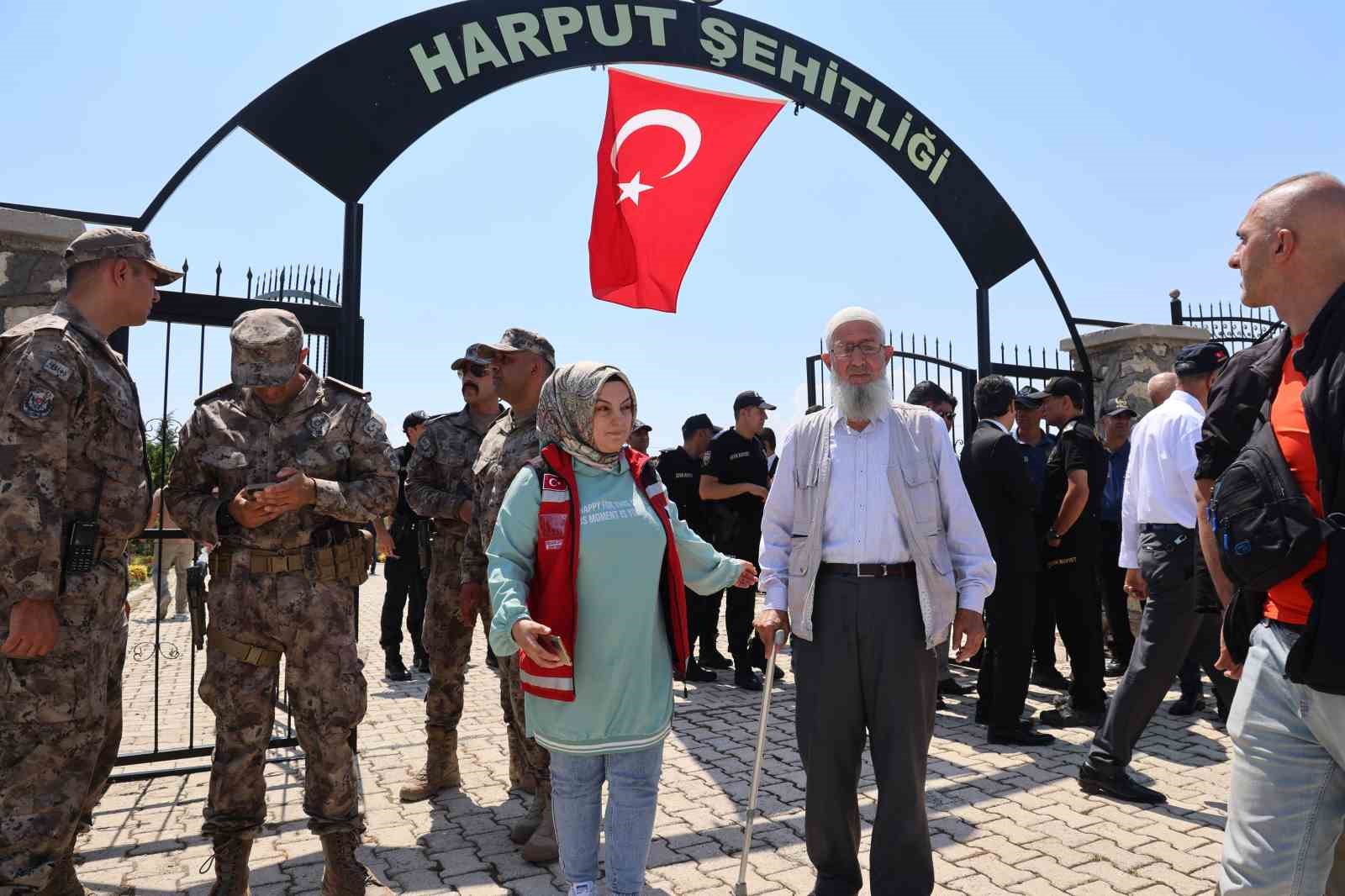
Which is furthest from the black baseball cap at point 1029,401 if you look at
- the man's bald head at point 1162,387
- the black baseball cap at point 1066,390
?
the man's bald head at point 1162,387

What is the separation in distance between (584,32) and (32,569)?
14.9 ft

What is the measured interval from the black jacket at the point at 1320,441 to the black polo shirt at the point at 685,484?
222 inches

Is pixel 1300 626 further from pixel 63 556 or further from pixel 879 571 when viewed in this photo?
pixel 63 556

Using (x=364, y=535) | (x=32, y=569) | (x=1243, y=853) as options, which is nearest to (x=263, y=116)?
(x=364, y=535)

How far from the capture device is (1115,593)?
7492 millimetres

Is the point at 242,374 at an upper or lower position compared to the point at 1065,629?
upper

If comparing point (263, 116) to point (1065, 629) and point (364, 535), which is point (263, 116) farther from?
point (1065, 629)

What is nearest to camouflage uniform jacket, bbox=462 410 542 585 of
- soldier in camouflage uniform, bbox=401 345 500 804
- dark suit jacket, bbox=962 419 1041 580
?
soldier in camouflage uniform, bbox=401 345 500 804

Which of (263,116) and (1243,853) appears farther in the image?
(263,116)

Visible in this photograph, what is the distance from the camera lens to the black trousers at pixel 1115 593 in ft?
24.3

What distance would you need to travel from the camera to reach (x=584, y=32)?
576 cm

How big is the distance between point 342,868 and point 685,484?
5.06m

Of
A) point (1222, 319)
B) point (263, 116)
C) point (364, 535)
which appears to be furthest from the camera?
point (1222, 319)

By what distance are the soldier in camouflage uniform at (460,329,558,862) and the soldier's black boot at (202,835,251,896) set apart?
113 centimetres
